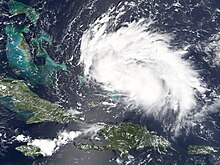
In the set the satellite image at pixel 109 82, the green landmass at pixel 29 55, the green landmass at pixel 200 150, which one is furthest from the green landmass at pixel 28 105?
the green landmass at pixel 200 150

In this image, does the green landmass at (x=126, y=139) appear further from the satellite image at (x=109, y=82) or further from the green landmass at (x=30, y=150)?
the green landmass at (x=30, y=150)

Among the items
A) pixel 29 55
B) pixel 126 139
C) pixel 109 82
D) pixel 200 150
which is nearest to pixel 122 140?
pixel 126 139

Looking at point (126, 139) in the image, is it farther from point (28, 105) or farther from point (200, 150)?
point (28, 105)

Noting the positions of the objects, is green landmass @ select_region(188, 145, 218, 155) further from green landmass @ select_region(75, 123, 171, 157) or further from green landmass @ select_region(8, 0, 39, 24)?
green landmass @ select_region(8, 0, 39, 24)

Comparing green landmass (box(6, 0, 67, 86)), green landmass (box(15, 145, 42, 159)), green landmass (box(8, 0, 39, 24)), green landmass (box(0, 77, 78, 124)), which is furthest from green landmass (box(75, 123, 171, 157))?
green landmass (box(8, 0, 39, 24))

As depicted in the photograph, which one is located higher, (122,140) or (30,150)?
(122,140)

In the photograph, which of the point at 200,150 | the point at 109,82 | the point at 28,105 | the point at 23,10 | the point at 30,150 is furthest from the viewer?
the point at 23,10
